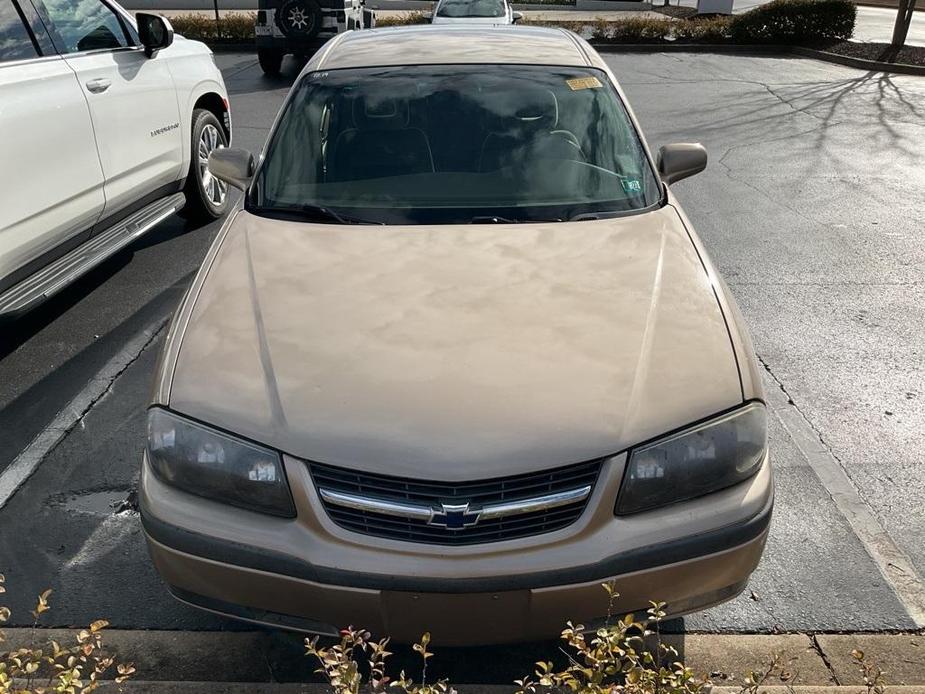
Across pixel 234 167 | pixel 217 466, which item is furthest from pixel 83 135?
pixel 217 466

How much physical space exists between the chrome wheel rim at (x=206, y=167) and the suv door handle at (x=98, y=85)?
4.75ft

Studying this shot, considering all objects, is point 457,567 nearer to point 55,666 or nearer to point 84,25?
point 55,666

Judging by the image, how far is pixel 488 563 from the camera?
2258 millimetres

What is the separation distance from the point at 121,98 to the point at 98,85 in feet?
0.83

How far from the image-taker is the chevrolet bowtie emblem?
226 cm

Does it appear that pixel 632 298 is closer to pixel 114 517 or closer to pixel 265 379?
pixel 265 379

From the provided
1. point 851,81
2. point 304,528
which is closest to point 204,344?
point 304,528

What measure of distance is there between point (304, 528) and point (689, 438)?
3.51ft

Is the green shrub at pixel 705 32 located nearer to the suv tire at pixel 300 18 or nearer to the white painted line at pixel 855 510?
the suv tire at pixel 300 18

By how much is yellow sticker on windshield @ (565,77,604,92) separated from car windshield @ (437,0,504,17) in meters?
14.3

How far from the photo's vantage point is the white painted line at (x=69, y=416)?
3.82 meters

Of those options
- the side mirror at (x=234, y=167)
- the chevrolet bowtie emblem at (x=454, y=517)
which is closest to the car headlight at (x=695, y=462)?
the chevrolet bowtie emblem at (x=454, y=517)

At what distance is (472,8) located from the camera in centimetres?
1736

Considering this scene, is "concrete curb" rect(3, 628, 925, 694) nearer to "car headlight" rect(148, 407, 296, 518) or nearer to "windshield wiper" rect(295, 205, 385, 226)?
"car headlight" rect(148, 407, 296, 518)
